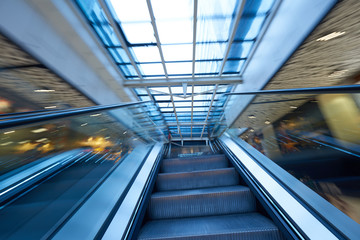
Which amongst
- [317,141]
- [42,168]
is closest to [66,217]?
→ [42,168]

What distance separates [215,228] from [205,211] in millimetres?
381

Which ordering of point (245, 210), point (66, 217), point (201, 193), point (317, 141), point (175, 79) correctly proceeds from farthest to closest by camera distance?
1. point (175, 79)
2. point (201, 193)
3. point (245, 210)
4. point (317, 141)
5. point (66, 217)

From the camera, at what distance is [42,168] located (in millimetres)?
1397

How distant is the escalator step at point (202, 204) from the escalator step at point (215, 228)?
3.8 inches

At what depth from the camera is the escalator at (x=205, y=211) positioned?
153cm

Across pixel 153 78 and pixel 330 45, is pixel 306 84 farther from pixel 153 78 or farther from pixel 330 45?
pixel 153 78

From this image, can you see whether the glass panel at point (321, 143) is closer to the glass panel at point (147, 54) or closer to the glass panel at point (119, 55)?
the glass panel at point (147, 54)

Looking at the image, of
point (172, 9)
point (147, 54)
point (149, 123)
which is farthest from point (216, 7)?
point (149, 123)

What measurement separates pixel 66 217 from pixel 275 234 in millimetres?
1836

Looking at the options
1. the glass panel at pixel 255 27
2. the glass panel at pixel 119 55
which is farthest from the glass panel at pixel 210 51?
the glass panel at pixel 119 55

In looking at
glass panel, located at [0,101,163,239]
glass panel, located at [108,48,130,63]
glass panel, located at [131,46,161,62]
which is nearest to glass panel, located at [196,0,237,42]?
glass panel, located at [131,46,161,62]

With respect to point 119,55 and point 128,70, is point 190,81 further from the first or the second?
point 119,55

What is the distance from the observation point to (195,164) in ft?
11.0

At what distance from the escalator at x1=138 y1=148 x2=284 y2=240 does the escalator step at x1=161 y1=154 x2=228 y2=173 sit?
1.94 ft
